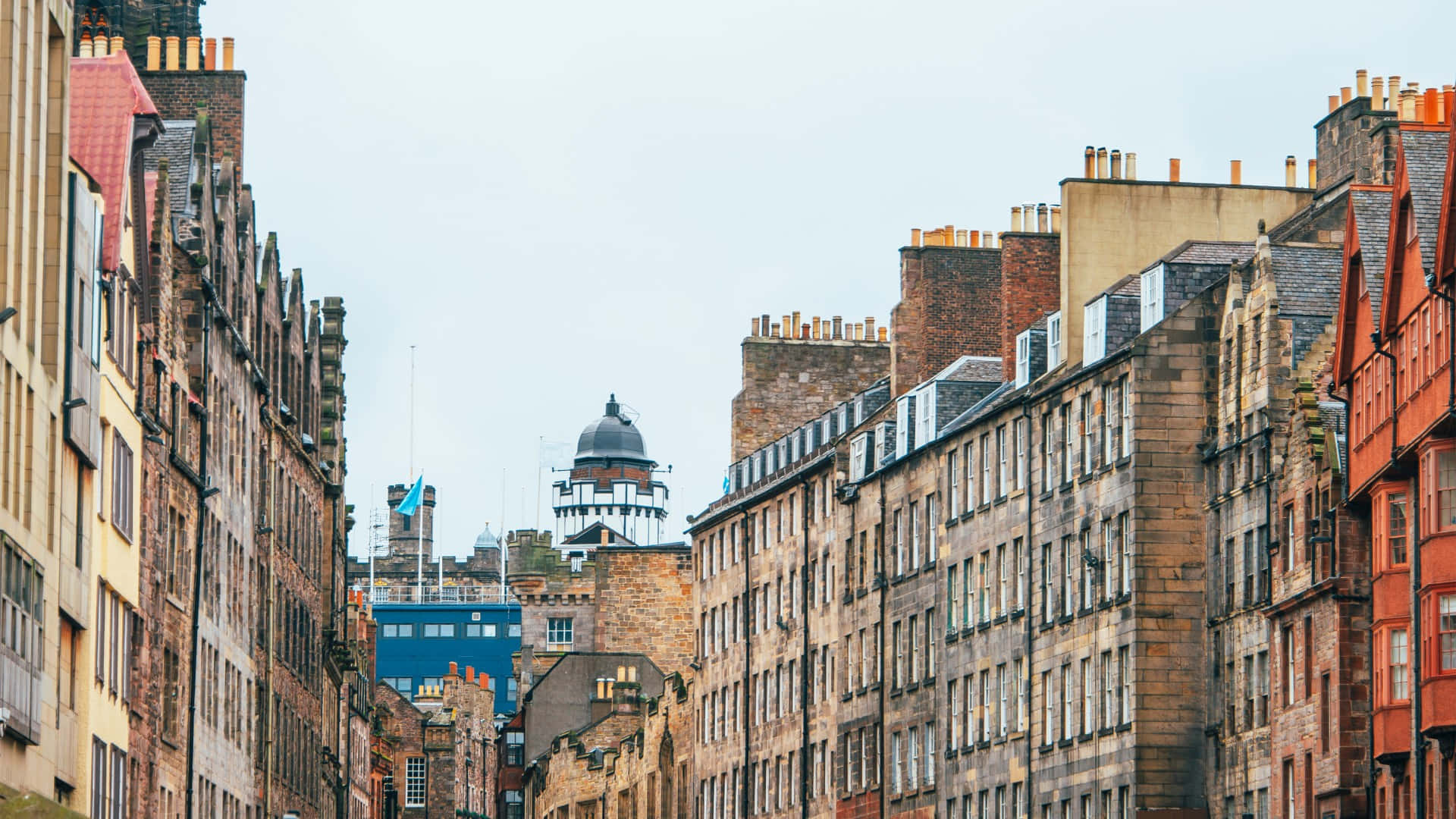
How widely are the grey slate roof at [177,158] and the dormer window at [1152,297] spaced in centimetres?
2364

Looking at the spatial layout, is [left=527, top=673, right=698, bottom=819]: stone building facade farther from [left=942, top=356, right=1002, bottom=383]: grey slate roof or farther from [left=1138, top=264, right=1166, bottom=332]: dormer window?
[left=1138, top=264, right=1166, bottom=332]: dormer window

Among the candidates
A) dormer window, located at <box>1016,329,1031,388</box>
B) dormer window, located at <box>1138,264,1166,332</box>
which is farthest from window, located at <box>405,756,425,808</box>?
dormer window, located at <box>1138,264,1166,332</box>

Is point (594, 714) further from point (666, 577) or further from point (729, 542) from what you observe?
point (729, 542)

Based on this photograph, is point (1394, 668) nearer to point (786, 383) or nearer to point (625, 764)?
point (786, 383)

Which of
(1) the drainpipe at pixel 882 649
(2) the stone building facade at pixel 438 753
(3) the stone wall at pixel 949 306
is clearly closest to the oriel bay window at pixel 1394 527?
(1) the drainpipe at pixel 882 649

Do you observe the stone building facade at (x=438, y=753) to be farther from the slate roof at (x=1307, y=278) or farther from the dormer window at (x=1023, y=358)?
the slate roof at (x=1307, y=278)

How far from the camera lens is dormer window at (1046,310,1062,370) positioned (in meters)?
87.1

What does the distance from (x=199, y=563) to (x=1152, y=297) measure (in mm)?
24659

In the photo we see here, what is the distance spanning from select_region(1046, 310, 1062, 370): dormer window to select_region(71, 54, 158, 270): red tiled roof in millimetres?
31941

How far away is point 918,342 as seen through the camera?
105000mm

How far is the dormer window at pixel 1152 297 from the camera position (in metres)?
80.4

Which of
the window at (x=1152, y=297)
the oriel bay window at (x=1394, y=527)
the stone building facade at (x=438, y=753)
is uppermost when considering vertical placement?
the window at (x=1152, y=297)

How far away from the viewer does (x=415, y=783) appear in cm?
16975

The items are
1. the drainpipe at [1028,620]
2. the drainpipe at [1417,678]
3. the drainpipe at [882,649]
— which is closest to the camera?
the drainpipe at [1417,678]
